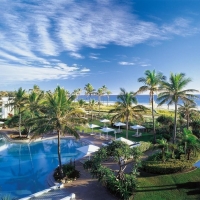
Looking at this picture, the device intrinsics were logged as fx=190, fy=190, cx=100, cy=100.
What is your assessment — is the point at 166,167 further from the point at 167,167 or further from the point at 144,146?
the point at 144,146

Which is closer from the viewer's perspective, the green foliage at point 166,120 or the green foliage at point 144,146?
the green foliage at point 144,146

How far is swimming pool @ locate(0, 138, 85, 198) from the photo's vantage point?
14.8 m

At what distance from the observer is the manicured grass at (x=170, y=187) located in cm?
1248

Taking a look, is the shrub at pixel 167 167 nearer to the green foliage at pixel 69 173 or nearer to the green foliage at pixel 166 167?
the green foliage at pixel 166 167

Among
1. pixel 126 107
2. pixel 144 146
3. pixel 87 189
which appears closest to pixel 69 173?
pixel 87 189

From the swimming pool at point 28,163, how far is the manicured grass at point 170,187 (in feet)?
23.7

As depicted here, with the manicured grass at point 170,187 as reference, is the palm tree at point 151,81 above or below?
above

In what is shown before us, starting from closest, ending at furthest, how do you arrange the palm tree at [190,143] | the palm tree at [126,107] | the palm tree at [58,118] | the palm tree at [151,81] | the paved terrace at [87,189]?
the paved terrace at [87,189], the palm tree at [58,118], the palm tree at [190,143], the palm tree at [151,81], the palm tree at [126,107]

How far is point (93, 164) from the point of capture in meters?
12.9

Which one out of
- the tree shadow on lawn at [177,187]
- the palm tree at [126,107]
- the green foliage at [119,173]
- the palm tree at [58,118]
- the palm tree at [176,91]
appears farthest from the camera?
the palm tree at [126,107]

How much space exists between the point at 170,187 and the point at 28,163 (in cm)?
1429

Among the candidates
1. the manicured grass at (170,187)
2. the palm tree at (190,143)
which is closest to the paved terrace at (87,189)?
the manicured grass at (170,187)

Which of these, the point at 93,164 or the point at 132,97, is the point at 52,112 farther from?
the point at 132,97

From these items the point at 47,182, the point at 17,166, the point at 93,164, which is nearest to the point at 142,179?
the point at 93,164
